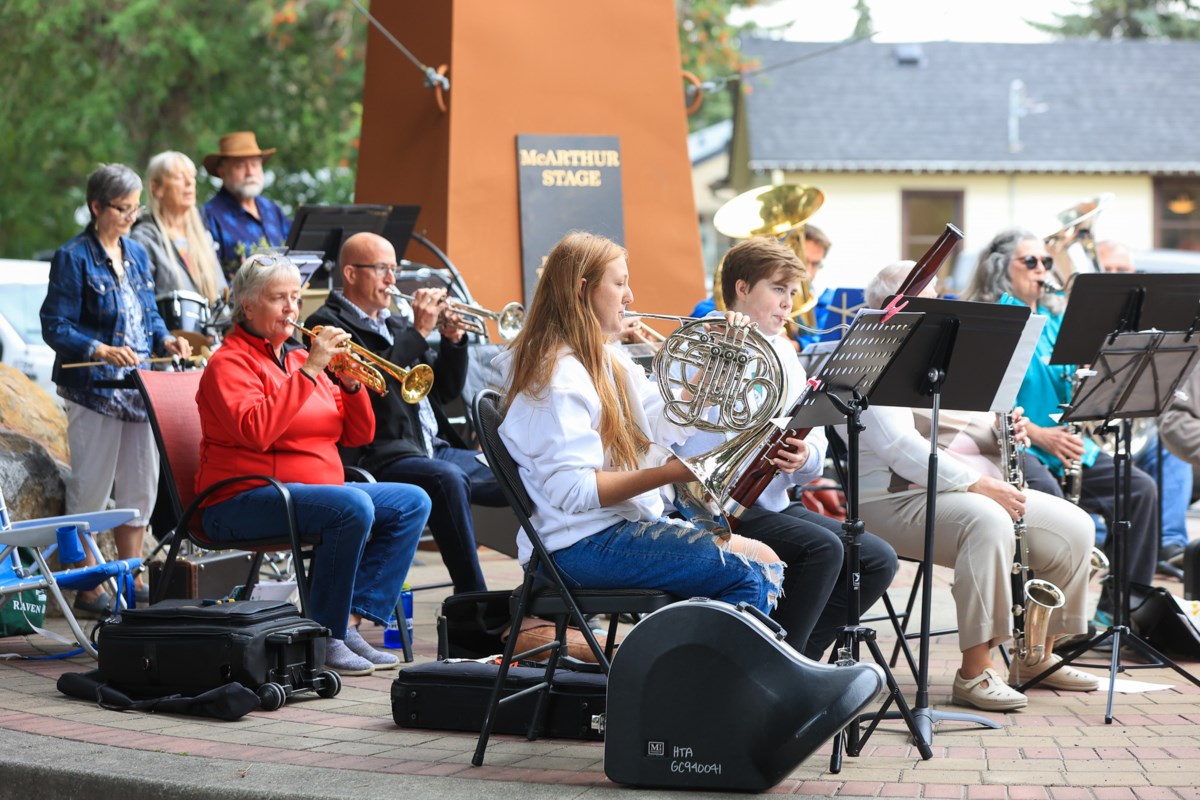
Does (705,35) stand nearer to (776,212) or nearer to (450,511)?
(776,212)

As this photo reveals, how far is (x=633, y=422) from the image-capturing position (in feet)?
14.7

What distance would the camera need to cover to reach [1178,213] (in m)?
29.5

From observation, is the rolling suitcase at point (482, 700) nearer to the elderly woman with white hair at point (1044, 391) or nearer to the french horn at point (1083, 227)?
the elderly woman with white hair at point (1044, 391)

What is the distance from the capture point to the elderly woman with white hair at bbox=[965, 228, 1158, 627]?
6598 mm

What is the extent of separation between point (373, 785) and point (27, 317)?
28.4 ft

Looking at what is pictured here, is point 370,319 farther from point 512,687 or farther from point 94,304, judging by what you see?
point 512,687

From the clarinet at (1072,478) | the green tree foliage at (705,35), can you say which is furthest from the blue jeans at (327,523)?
the green tree foliage at (705,35)

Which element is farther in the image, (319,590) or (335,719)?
(319,590)

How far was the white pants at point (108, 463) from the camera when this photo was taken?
6652 millimetres

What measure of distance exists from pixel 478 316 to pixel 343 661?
1836 millimetres

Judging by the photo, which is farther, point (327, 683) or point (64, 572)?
point (64, 572)

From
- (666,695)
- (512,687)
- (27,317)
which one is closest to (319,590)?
(512,687)

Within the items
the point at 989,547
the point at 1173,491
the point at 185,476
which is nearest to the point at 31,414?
the point at 185,476

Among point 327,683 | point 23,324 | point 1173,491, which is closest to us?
point 327,683
